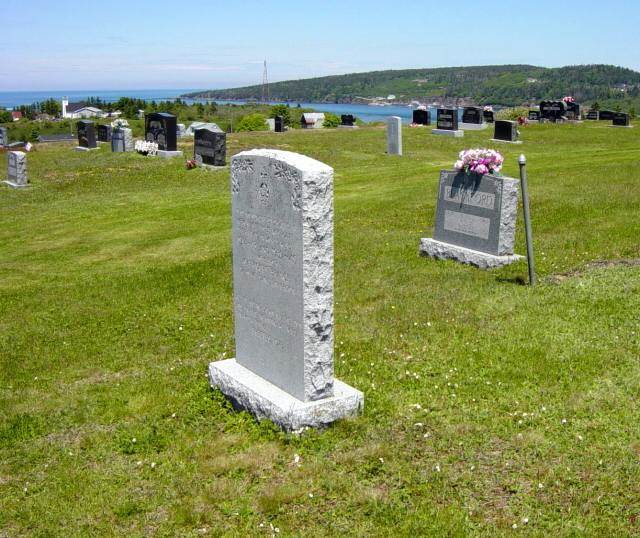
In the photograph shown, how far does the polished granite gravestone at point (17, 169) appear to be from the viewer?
1027 inches

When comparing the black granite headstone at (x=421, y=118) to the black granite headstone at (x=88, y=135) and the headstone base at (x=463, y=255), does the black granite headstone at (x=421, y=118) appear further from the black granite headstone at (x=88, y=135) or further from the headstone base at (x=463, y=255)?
the headstone base at (x=463, y=255)

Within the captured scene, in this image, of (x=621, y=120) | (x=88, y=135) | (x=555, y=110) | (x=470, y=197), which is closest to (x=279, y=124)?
(x=88, y=135)

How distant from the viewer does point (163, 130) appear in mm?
30594

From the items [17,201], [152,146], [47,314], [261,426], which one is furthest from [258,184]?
[152,146]

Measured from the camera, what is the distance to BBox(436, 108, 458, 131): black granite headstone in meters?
36.9

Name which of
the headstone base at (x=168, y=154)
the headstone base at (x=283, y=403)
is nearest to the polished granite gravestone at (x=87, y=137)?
the headstone base at (x=168, y=154)

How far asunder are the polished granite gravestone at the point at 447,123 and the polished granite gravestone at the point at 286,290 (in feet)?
101

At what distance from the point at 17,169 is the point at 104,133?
477 inches

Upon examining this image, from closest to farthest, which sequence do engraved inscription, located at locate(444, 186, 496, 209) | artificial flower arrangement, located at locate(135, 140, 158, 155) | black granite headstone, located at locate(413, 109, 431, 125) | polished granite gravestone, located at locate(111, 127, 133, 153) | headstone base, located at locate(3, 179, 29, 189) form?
engraved inscription, located at locate(444, 186, 496, 209)
headstone base, located at locate(3, 179, 29, 189)
artificial flower arrangement, located at locate(135, 140, 158, 155)
polished granite gravestone, located at locate(111, 127, 133, 153)
black granite headstone, located at locate(413, 109, 431, 125)

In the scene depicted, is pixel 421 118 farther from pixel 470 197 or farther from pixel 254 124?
pixel 470 197

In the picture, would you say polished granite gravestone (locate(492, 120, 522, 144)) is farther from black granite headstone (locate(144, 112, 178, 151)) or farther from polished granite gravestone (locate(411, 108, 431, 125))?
black granite headstone (locate(144, 112, 178, 151))

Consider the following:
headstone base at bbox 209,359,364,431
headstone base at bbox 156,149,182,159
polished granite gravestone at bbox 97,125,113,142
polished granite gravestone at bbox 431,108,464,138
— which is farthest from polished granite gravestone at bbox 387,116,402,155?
headstone base at bbox 209,359,364,431

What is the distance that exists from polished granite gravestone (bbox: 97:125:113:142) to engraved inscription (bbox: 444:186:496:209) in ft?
94.9

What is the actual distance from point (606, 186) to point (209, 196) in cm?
1127
